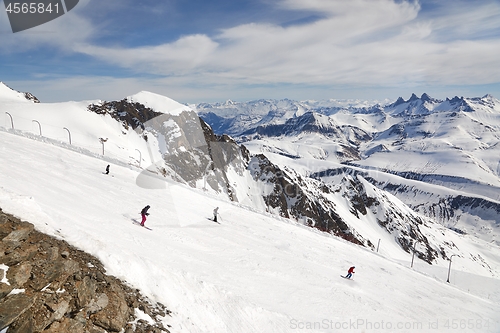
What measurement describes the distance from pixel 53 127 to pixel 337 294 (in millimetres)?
105911

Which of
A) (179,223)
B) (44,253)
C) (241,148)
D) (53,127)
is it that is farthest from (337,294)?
(241,148)

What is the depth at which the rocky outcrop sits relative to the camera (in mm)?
7324

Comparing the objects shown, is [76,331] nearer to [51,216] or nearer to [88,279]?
[88,279]

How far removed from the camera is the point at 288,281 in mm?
18547

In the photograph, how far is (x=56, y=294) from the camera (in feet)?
27.4

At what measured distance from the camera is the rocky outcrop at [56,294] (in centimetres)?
732

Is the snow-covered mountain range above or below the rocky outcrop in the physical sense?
below
